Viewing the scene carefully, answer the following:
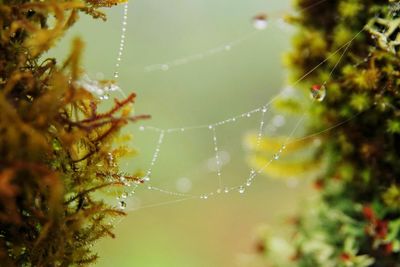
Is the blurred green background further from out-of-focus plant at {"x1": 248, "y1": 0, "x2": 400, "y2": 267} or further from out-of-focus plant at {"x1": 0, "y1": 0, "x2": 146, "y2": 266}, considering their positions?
out-of-focus plant at {"x1": 0, "y1": 0, "x2": 146, "y2": 266}

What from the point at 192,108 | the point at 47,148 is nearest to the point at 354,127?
the point at 47,148

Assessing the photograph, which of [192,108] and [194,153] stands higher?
[192,108]

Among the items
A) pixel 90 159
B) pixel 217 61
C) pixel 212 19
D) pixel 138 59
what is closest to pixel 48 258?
pixel 90 159

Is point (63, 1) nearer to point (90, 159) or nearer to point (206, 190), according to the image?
point (90, 159)

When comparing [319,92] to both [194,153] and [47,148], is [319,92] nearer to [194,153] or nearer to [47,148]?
[47,148]

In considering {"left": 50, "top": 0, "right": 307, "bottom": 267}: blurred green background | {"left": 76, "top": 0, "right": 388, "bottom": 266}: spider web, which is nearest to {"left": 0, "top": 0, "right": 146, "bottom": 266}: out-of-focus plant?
{"left": 50, "top": 0, "right": 307, "bottom": 267}: blurred green background
